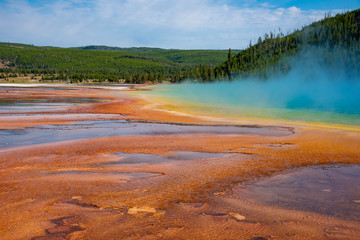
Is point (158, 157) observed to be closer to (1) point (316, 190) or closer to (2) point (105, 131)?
(1) point (316, 190)

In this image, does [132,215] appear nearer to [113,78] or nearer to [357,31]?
[357,31]

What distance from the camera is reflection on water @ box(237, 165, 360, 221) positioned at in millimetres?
6570

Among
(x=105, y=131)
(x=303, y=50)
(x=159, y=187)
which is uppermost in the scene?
(x=303, y=50)

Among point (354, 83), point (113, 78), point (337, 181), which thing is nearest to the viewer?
point (337, 181)

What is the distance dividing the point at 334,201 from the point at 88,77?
438 feet

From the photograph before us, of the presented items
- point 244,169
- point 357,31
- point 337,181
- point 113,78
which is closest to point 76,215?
point 244,169

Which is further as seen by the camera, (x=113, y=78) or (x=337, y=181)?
(x=113, y=78)

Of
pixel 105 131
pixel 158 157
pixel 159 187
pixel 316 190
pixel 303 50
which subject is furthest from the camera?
pixel 303 50

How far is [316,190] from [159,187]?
3.97m

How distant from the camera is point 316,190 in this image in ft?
25.1

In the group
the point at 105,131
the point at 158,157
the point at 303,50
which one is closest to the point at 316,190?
the point at 158,157

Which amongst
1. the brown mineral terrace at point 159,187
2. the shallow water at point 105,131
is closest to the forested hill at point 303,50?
the shallow water at point 105,131

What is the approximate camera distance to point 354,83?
73.2 meters

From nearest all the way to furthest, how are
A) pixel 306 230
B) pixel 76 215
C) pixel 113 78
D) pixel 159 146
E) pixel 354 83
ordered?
1. pixel 306 230
2. pixel 76 215
3. pixel 159 146
4. pixel 354 83
5. pixel 113 78
